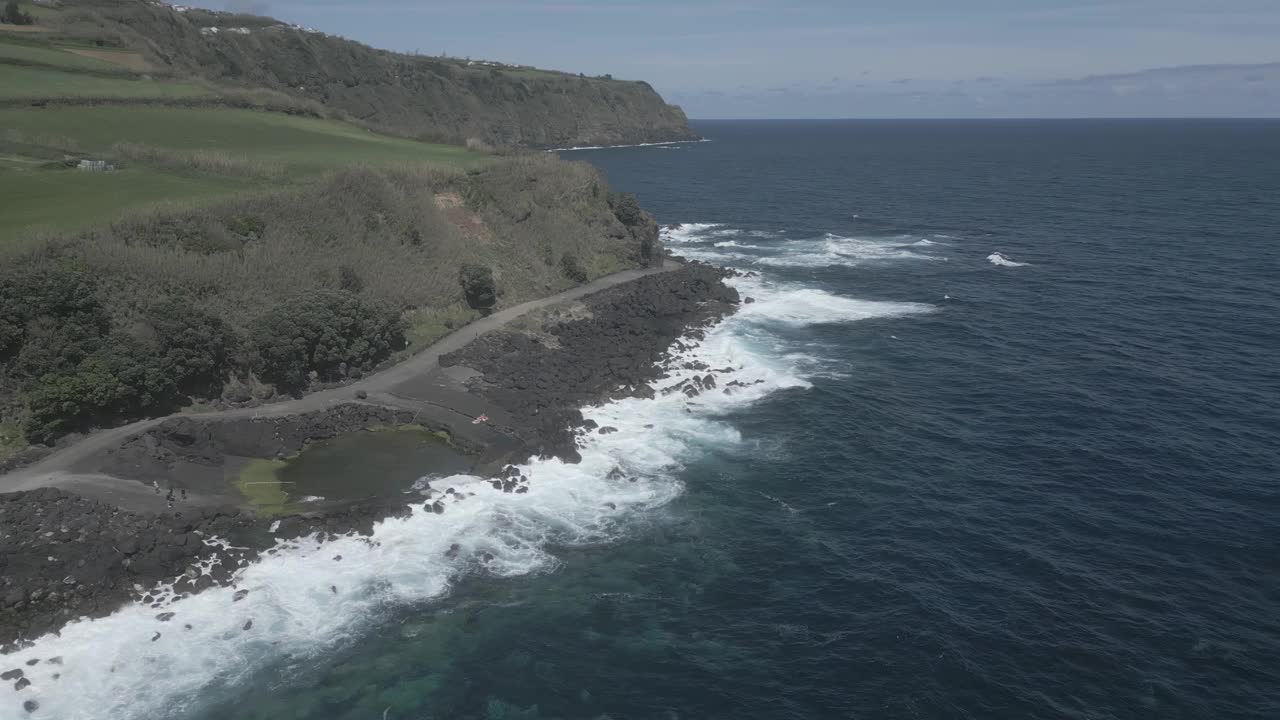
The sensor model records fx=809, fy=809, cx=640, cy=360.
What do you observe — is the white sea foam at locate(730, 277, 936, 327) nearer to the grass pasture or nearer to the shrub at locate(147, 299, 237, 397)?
the shrub at locate(147, 299, 237, 397)

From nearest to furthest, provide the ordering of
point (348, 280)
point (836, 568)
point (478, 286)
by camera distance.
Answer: point (836, 568), point (348, 280), point (478, 286)

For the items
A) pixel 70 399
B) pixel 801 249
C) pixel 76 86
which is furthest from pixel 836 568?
pixel 76 86

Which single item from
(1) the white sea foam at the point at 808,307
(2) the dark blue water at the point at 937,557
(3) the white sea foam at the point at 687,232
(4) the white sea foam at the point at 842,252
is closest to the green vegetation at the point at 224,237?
(1) the white sea foam at the point at 808,307

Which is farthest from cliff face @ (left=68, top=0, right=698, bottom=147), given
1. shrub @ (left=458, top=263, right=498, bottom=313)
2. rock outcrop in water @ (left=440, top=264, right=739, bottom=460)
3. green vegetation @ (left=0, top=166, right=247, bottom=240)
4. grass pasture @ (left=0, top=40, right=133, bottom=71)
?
shrub @ (left=458, top=263, right=498, bottom=313)

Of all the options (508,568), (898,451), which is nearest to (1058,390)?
(898,451)

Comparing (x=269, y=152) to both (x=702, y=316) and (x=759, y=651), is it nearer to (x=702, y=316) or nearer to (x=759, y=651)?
(x=702, y=316)

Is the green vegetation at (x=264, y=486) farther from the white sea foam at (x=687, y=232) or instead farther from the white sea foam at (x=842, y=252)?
the white sea foam at (x=687, y=232)

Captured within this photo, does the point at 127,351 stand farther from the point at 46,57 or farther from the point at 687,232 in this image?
the point at 687,232
